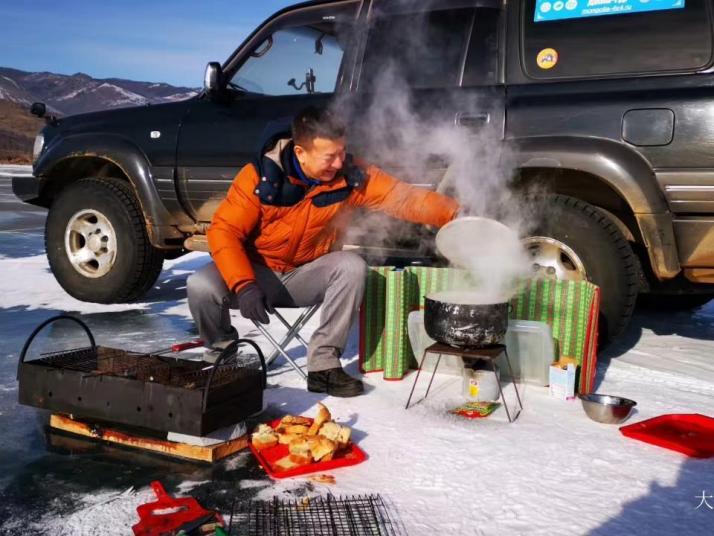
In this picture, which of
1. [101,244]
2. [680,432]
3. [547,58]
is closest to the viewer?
[680,432]

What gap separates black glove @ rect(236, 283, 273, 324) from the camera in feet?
10.1

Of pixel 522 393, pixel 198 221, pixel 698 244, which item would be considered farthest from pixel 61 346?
pixel 698 244

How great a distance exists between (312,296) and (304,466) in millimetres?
1238

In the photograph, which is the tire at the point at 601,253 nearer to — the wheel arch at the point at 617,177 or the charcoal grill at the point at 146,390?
the wheel arch at the point at 617,177

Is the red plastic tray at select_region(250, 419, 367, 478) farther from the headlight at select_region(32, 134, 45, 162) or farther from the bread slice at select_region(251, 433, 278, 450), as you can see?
the headlight at select_region(32, 134, 45, 162)

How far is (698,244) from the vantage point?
353cm

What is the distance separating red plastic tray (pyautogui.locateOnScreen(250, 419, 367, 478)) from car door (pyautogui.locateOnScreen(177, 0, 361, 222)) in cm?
229

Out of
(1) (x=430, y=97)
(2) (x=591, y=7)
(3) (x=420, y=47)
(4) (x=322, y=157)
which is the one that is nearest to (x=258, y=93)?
(3) (x=420, y=47)

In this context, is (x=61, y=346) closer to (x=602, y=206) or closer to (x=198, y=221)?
(x=198, y=221)

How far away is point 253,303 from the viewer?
308 cm

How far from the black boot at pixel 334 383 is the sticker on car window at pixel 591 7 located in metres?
2.30

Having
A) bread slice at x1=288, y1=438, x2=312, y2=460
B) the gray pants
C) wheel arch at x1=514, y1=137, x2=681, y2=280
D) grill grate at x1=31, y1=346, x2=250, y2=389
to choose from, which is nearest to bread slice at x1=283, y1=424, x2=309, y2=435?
bread slice at x1=288, y1=438, x2=312, y2=460

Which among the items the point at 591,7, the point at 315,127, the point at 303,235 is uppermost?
the point at 591,7

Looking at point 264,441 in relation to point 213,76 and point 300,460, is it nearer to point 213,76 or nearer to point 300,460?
point 300,460
